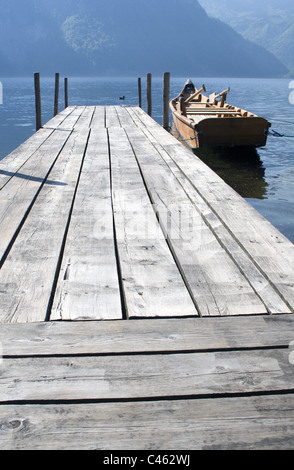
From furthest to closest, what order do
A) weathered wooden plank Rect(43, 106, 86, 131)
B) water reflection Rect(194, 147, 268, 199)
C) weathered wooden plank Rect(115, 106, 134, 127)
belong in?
water reflection Rect(194, 147, 268, 199) < weathered wooden plank Rect(115, 106, 134, 127) < weathered wooden plank Rect(43, 106, 86, 131)

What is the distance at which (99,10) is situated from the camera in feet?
651

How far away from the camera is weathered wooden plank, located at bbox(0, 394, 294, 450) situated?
1295 millimetres

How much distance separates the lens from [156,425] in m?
1.36

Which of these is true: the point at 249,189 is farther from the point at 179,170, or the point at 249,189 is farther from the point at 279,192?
the point at 179,170

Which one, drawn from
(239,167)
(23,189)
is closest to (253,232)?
(23,189)

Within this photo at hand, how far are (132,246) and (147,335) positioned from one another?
0.95 meters

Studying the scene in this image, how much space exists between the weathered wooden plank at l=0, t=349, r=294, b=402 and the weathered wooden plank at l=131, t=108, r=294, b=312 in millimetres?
488

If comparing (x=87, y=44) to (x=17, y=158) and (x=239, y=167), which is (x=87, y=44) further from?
(x=17, y=158)

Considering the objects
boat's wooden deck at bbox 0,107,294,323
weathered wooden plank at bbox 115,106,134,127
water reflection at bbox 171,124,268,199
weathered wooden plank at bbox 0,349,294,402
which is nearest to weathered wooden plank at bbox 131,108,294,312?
boat's wooden deck at bbox 0,107,294,323

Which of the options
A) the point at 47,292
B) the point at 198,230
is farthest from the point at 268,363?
the point at 198,230

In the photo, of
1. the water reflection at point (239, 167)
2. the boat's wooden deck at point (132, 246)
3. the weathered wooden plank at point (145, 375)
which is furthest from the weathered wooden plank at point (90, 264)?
the water reflection at point (239, 167)

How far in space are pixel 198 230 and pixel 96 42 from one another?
7590 inches

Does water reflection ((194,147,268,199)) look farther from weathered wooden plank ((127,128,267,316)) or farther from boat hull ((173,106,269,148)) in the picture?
weathered wooden plank ((127,128,267,316))

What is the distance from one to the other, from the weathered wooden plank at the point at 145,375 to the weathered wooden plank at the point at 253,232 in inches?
19.2
